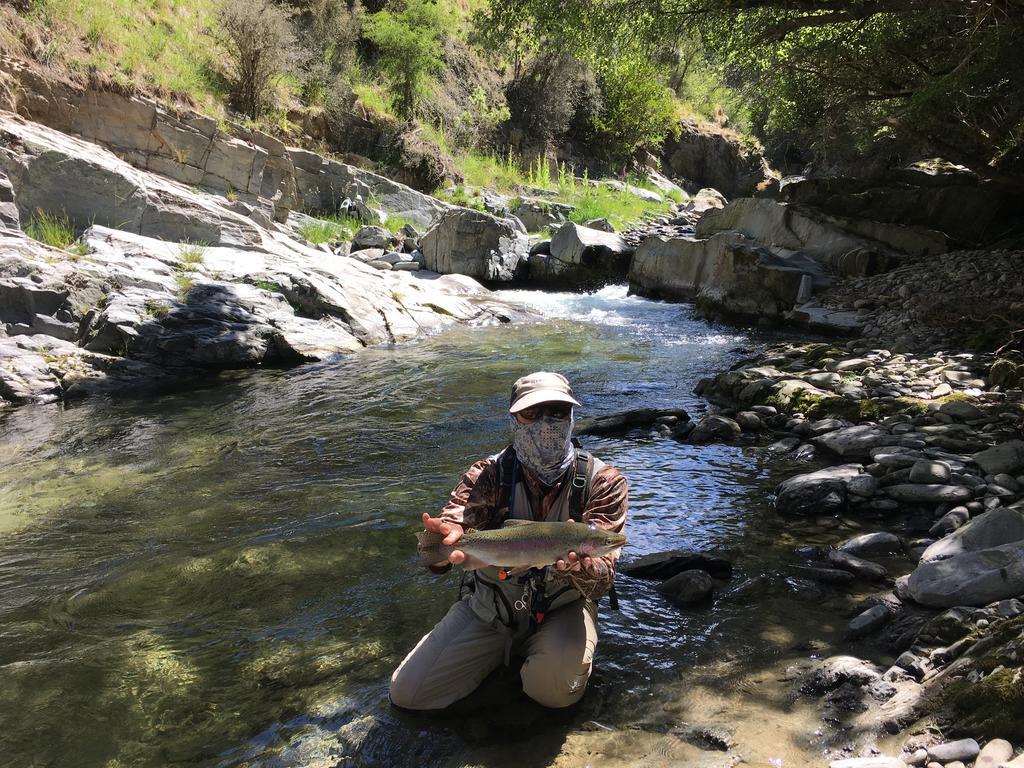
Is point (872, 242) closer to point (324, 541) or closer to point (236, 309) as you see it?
point (236, 309)

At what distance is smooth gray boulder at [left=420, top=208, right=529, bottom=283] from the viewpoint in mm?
19812

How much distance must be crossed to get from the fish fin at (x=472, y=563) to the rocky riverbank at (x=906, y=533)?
1.54 meters

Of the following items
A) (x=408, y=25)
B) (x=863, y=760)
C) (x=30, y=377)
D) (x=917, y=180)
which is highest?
(x=408, y=25)

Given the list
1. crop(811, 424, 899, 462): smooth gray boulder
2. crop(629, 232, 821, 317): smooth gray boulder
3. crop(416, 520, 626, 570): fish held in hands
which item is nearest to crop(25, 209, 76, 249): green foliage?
crop(416, 520, 626, 570): fish held in hands

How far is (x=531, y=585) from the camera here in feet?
11.6

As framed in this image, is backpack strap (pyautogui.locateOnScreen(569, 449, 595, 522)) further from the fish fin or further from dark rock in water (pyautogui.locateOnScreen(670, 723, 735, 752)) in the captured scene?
dark rock in water (pyautogui.locateOnScreen(670, 723, 735, 752))

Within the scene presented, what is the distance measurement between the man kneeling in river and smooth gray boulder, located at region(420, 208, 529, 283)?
1667cm

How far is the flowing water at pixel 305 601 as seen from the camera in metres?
3.23

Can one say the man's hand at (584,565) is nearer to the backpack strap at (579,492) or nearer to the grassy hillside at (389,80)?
the backpack strap at (579,492)

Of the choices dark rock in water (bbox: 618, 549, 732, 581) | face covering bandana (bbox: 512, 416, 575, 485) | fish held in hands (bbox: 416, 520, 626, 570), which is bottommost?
dark rock in water (bbox: 618, 549, 732, 581)

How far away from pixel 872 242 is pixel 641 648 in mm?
14166

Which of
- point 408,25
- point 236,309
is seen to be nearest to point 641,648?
point 236,309

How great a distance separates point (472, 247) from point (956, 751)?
18.3m

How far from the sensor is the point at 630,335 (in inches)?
578
